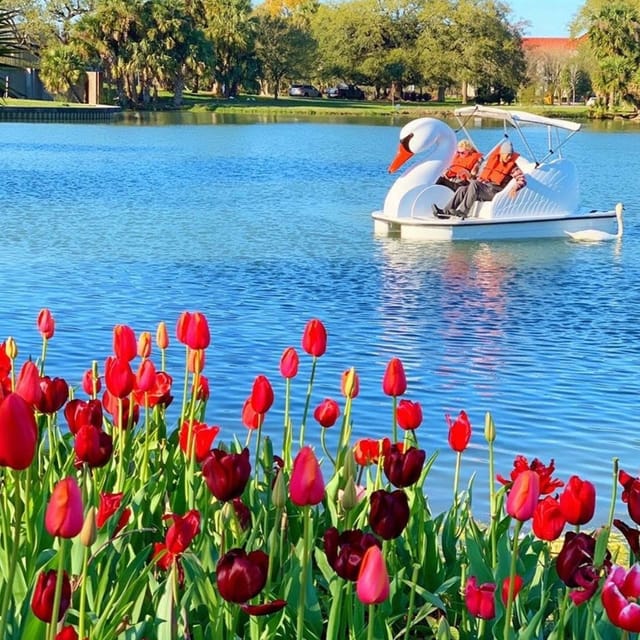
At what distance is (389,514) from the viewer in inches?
93.4

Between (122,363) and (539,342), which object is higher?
(122,363)

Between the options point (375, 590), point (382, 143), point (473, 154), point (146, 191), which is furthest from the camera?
point (382, 143)

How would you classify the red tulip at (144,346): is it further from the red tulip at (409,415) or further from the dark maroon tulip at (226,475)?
the dark maroon tulip at (226,475)

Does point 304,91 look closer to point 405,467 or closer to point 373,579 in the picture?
point 405,467

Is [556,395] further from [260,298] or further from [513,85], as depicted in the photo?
[513,85]

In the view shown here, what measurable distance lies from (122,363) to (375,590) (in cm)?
148

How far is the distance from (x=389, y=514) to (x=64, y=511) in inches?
25.8

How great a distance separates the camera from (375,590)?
75.5 inches

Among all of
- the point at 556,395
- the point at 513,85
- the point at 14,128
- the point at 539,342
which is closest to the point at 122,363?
the point at 556,395

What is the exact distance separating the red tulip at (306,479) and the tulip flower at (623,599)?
51 cm

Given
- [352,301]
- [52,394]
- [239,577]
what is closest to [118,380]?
[52,394]

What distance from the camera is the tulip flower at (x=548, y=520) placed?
2.52 meters

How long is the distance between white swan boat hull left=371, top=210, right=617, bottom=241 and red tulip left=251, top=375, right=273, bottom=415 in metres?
12.7

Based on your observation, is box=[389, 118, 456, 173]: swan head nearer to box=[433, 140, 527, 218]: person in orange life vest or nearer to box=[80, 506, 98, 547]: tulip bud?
box=[433, 140, 527, 218]: person in orange life vest
